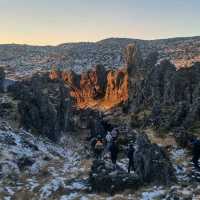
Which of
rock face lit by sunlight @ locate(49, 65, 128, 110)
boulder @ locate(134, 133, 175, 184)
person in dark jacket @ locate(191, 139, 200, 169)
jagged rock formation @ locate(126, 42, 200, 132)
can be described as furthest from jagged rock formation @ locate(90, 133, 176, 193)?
rock face lit by sunlight @ locate(49, 65, 128, 110)

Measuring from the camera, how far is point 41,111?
6131 cm

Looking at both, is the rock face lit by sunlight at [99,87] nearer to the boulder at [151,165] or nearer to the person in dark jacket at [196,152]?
the person in dark jacket at [196,152]

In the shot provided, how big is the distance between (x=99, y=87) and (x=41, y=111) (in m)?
40.1

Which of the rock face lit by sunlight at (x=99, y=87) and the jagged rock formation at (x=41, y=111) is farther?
the rock face lit by sunlight at (x=99, y=87)

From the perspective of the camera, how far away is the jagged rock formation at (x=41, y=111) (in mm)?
59281

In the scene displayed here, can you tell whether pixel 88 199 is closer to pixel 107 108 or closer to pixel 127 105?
pixel 127 105

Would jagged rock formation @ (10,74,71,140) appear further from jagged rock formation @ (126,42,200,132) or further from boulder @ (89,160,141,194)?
boulder @ (89,160,141,194)

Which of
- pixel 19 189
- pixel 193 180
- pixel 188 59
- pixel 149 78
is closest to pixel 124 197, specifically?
pixel 193 180

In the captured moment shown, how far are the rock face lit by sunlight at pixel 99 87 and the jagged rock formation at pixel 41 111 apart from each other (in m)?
17.9

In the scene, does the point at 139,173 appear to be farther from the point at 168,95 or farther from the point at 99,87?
the point at 99,87

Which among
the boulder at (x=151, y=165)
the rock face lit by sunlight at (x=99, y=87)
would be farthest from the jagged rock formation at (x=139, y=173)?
the rock face lit by sunlight at (x=99, y=87)

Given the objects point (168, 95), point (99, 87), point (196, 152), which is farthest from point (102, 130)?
point (99, 87)

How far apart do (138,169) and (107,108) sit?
48606 mm

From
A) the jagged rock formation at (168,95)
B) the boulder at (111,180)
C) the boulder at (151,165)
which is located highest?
the jagged rock formation at (168,95)
